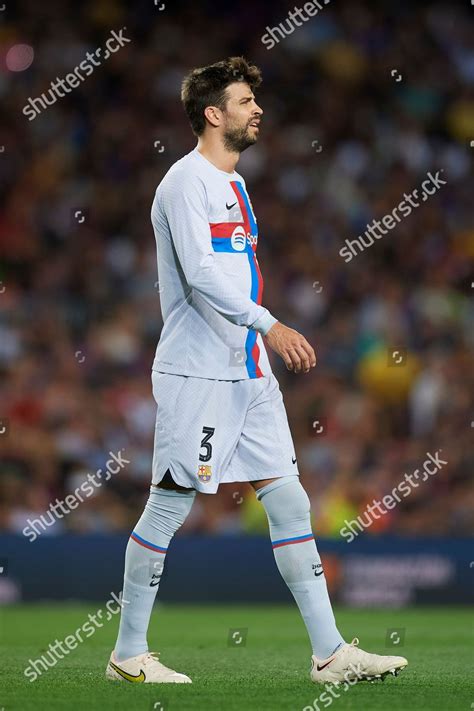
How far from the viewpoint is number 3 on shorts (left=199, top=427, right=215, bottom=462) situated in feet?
18.5

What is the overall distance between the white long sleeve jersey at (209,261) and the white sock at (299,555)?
0.52 metres

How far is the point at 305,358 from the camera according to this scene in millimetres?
5309

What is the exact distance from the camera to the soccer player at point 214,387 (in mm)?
5609

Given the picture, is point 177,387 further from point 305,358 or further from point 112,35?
point 112,35

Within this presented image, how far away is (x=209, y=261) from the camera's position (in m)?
5.58

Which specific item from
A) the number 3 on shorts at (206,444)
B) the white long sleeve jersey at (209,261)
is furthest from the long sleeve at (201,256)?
the number 3 on shorts at (206,444)

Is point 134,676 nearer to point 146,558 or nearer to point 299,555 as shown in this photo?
point 146,558

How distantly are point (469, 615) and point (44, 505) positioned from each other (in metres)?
4.13

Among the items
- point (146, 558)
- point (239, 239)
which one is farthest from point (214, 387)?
point (146, 558)

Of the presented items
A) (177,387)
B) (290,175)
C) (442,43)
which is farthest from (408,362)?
(177,387)

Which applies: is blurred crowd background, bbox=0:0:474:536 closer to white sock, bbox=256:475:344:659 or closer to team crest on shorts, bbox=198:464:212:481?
white sock, bbox=256:475:344:659

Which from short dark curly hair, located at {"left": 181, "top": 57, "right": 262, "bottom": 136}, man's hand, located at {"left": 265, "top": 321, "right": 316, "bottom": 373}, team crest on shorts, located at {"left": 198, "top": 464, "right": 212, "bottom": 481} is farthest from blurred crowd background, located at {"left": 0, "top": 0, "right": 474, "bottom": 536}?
man's hand, located at {"left": 265, "top": 321, "right": 316, "bottom": 373}

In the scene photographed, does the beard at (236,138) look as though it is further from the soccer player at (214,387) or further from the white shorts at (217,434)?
the white shorts at (217,434)

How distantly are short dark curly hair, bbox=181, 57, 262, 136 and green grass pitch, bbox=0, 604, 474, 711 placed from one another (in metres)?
2.43
